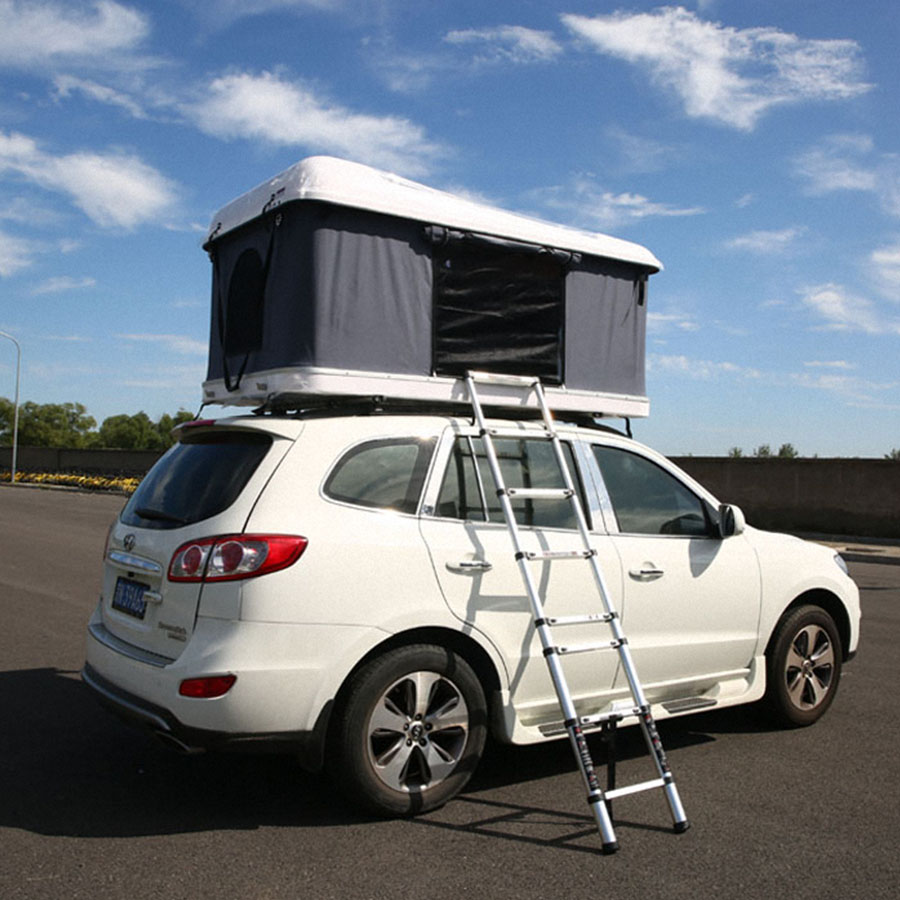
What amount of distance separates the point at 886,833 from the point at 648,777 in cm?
116

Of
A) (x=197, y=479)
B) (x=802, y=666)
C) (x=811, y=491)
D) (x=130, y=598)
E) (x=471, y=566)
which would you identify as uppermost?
(x=811, y=491)

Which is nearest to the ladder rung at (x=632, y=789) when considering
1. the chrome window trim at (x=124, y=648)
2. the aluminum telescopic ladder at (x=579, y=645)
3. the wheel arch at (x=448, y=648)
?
the aluminum telescopic ladder at (x=579, y=645)

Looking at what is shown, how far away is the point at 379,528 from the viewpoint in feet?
14.3

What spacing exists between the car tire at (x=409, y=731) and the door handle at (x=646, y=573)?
1081 mm

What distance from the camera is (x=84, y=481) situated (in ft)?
161

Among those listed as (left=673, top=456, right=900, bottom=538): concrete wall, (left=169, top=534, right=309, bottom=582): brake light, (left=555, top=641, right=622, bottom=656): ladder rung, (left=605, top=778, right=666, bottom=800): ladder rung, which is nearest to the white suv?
(left=169, top=534, right=309, bottom=582): brake light

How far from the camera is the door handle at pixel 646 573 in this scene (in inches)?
199

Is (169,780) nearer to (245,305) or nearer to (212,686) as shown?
(212,686)

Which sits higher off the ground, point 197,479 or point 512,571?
point 197,479

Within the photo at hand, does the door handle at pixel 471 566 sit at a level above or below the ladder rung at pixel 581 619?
above

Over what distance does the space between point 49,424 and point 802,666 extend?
446 ft

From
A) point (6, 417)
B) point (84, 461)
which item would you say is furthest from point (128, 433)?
point (84, 461)

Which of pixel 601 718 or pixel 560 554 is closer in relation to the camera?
pixel 601 718

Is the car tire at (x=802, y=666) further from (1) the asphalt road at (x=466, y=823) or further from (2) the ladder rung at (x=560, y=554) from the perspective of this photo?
(2) the ladder rung at (x=560, y=554)
